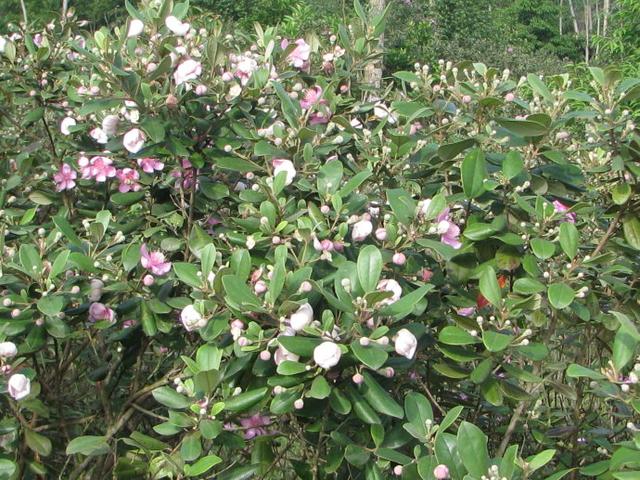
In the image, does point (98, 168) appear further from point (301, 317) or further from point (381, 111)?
point (301, 317)

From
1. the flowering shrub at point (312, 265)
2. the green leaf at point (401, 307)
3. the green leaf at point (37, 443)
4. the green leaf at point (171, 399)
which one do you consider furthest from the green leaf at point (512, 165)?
the green leaf at point (37, 443)

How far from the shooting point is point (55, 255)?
1.60m

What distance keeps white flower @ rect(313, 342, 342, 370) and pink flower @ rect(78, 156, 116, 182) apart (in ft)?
3.06

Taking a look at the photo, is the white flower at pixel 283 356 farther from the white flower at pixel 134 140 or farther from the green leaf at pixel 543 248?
the white flower at pixel 134 140

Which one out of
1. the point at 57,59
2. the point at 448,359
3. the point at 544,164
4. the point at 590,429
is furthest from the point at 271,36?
the point at 590,429

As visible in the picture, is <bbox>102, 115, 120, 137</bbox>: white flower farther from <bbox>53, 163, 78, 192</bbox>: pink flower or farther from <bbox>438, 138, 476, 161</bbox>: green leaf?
<bbox>438, 138, 476, 161</bbox>: green leaf

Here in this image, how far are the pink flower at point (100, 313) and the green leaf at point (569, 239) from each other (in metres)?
0.87

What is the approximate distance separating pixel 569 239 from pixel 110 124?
95 cm

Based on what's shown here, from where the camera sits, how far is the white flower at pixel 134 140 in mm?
1686

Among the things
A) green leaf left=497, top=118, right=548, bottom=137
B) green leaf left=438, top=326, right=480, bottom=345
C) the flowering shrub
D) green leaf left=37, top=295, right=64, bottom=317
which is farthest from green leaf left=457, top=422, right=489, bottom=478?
green leaf left=37, top=295, right=64, bottom=317

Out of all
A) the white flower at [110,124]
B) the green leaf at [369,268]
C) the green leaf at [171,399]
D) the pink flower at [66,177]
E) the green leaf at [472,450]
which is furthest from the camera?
the pink flower at [66,177]

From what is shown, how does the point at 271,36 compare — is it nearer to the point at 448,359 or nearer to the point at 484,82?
the point at 484,82

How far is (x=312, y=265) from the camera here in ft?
4.75

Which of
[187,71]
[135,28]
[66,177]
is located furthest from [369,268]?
[66,177]
